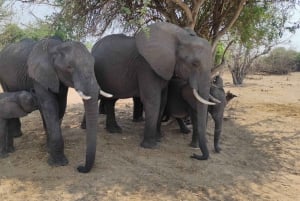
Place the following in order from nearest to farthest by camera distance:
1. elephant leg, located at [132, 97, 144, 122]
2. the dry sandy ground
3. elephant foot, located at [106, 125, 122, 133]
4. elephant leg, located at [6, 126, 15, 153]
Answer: the dry sandy ground < elephant leg, located at [6, 126, 15, 153] < elephant foot, located at [106, 125, 122, 133] < elephant leg, located at [132, 97, 144, 122]

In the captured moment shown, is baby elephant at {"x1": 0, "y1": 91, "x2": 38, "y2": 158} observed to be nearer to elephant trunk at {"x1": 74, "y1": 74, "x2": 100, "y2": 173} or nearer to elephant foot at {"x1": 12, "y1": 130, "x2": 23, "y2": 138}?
elephant trunk at {"x1": 74, "y1": 74, "x2": 100, "y2": 173}

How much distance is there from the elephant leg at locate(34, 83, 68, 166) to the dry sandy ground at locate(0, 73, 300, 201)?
0.16 metres

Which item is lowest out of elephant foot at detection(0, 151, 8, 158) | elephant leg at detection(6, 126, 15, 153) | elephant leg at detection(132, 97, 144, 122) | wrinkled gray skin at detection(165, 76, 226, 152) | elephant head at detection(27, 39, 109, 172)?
elephant foot at detection(0, 151, 8, 158)

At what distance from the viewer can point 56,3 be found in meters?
6.42

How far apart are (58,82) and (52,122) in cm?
57

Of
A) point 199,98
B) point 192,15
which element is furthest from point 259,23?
point 199,98

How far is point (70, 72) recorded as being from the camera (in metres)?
5.59

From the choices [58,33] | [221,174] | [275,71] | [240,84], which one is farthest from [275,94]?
[275,71]

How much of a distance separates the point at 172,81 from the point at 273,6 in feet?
12.5

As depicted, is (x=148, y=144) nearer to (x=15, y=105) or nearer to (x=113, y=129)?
(x=113, y=129)

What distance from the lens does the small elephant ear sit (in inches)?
228

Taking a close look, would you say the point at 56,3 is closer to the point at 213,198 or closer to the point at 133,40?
the point at 133,40

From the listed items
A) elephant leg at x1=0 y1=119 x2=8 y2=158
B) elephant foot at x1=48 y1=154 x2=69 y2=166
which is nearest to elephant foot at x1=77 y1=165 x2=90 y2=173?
elephant foot at x1=48 y1=154 x2=69 y2=166

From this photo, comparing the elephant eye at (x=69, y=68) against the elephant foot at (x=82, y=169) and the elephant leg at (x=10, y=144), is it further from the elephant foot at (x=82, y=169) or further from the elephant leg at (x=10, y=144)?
the elephant leg at (x=10, y=144)
